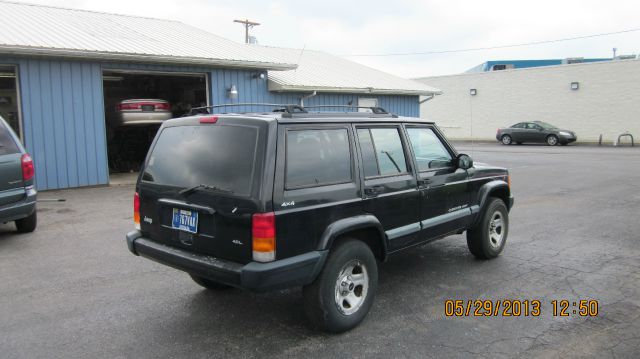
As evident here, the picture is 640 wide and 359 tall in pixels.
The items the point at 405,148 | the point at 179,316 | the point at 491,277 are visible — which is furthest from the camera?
the point at 491,277

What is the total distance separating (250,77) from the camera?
14.9 metres

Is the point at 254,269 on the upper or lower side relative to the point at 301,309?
upper

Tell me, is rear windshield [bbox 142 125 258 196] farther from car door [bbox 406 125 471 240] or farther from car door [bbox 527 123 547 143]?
car door [bbox 527 123 547 143]

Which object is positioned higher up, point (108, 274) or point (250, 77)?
point (250, 77)

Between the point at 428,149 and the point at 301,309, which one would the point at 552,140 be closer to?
the point at 428,149

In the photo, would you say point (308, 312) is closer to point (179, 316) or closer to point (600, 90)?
point (179, 316)

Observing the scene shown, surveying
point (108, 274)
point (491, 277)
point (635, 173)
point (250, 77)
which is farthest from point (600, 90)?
point (108, 274)

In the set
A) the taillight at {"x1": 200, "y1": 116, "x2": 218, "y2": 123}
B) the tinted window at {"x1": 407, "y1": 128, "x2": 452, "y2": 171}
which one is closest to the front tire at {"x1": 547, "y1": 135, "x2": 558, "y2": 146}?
the tinted window at {"x1": 407, "y1": 128, "x2": 452, "y2": 171}

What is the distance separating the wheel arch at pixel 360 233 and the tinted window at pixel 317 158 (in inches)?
13.6

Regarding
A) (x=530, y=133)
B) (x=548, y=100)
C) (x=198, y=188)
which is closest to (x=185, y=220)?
(x=198, y=188)

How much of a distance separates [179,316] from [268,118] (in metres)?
1.94

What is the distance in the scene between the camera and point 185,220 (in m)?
3.95

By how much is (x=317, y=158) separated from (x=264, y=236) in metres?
0.84

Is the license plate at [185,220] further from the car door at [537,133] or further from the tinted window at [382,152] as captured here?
the car door at [537,133]
